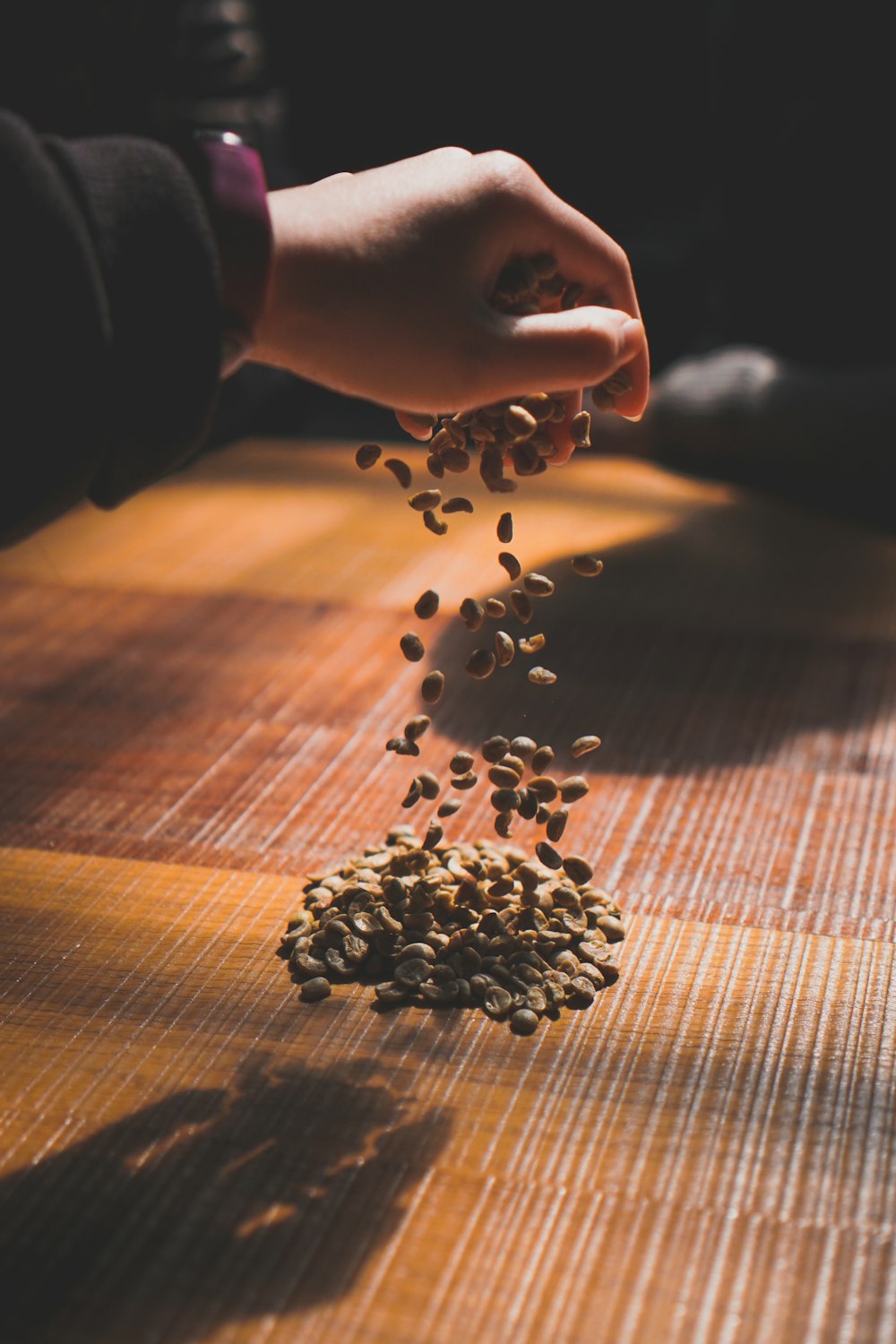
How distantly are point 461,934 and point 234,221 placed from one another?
497 mm

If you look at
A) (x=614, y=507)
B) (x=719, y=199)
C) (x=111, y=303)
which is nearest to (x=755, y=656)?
(x=614, y=507)

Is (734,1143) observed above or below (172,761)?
above

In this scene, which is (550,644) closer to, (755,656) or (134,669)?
(755,656)

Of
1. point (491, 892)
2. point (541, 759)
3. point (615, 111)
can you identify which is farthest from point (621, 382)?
point (615, 111)

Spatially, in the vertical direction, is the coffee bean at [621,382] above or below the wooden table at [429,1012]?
above

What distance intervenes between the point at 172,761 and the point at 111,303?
605 millimetres

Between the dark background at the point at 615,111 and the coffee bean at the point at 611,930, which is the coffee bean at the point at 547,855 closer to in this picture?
the coffee bean at the point at 611,930

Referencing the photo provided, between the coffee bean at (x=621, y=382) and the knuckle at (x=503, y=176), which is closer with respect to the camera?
the knuckle at (x=503, y=176)

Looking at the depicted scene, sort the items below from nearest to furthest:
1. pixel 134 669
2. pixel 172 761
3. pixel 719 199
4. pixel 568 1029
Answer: pixel 568 1029 → pixel 172 761 → pixel 134 669 → pixel 719 199

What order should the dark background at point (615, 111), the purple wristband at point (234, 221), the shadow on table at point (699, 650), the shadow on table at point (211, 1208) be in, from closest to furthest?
the shadow on table at point (211, 1208)
the purple wristband at point (234, 221)
the shadow on table at point (699, 650)
the dark background at point (615, 111)

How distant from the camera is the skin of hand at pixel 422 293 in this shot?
3.07 ft

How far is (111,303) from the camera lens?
0.82 meters

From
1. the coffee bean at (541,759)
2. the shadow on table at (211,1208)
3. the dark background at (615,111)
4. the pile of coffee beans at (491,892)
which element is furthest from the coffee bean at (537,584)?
the dark background at (615,111)

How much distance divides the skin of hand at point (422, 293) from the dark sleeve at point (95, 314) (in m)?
0.10
